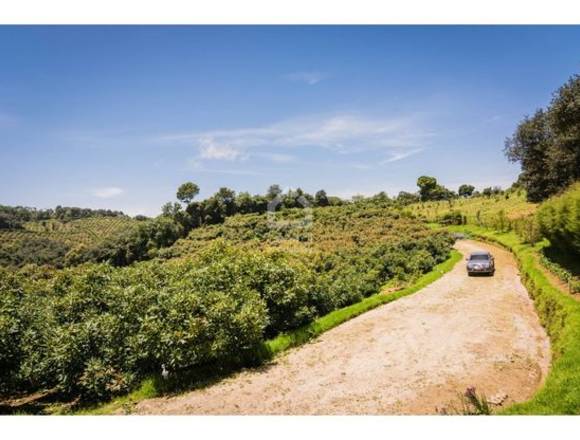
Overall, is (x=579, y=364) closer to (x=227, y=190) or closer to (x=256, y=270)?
(x=256, y=270)

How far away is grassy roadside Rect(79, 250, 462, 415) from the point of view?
40.7 feet

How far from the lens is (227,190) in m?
102

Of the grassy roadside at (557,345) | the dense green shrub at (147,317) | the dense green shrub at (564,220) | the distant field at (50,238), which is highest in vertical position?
the distant field at (50,238)

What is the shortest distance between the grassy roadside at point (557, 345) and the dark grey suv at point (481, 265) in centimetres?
232

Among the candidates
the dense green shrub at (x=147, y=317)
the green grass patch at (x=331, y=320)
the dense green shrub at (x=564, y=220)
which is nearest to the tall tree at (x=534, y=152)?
the dense green shrub at (x=564, y=220)

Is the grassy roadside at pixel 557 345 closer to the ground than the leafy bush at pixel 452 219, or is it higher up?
closer to the ground

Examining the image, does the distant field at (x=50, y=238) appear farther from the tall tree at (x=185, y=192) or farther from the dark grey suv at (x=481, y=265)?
the dark grey suv at (x=481, y=265)

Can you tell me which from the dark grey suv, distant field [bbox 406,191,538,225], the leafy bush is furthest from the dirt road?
the leafy bush

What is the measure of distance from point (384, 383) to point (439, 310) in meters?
9.37

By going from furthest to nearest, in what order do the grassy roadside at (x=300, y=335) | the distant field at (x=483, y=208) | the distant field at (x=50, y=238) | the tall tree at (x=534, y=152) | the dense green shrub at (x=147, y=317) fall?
the distant field at (x=50, y=238), the distant field at (x=483, y=208), the tall tree at (x=534, y=152), the dense green shrub at (x=147, y=317), the grassy roadside at (x=300, y=335)

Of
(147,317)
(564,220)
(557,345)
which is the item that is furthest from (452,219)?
(147,317)

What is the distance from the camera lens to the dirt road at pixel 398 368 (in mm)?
11023

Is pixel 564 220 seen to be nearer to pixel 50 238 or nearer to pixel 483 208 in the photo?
pixel 483 208

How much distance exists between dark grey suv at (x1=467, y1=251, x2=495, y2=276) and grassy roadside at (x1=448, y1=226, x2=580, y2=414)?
232 cm
